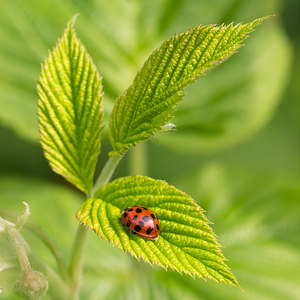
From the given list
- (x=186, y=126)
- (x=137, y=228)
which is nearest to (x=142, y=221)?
(x=137, y=228)

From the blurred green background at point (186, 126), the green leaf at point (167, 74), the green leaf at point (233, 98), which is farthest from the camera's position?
the green leaf at point (233, 98)

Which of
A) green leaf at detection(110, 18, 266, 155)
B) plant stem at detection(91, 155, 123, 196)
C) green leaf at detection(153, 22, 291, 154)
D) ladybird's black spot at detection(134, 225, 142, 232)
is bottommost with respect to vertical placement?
ladybird's black spot at detection(134, 225, 142, 232)

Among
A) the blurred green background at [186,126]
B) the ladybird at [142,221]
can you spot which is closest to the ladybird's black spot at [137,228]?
the ladybird at [142,221]

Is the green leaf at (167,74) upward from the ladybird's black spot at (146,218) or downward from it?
upward

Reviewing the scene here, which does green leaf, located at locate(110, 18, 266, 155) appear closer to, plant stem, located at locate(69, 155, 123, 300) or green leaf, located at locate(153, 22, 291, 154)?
plant stem, located at locate(69, 155, 123, 300)

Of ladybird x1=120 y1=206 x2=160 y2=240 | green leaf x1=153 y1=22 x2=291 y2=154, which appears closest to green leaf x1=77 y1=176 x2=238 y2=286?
ladybird x1=120 y1=206 x2=160 y2=240

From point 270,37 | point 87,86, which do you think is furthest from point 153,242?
point 270,37

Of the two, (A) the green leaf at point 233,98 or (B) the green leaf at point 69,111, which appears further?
(A) the green leaf at point 233,98

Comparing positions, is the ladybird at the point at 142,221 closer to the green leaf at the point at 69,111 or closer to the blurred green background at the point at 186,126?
the green leaf at the point at 69,111
